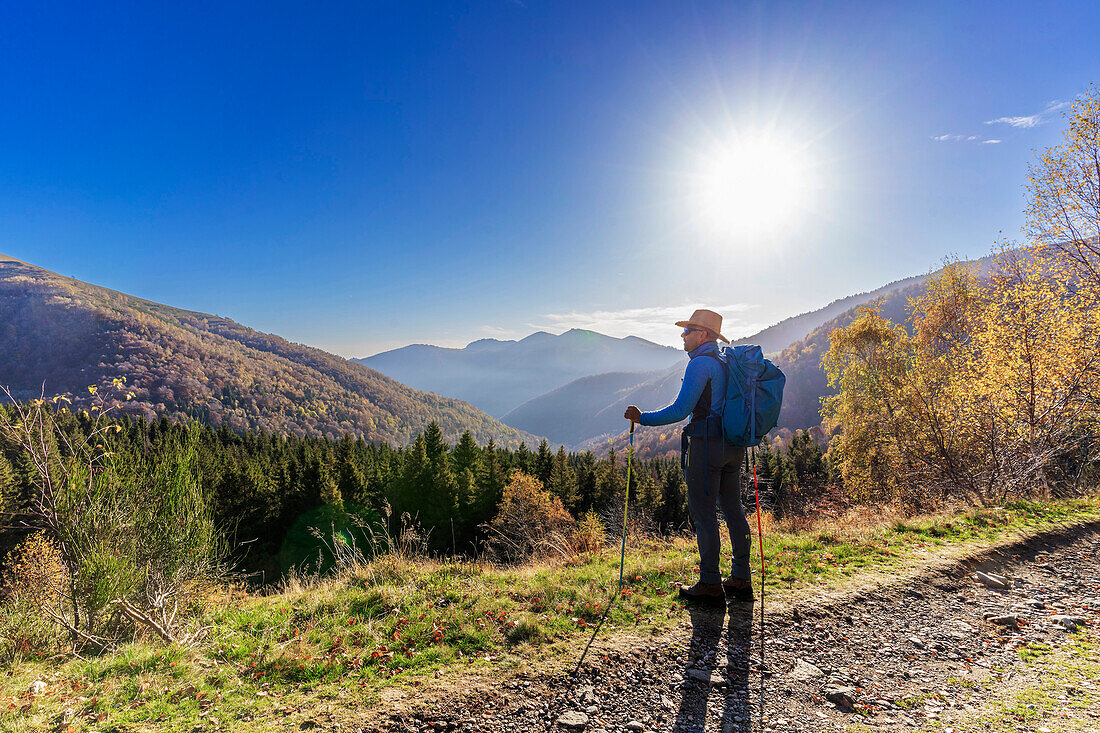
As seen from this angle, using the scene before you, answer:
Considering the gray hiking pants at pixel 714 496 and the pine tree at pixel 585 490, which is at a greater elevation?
the gray hiking pants at pixel 714 496

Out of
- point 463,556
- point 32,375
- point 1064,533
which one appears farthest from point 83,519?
point 32,375

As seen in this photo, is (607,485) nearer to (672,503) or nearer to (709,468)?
(672,503)

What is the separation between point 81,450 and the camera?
4852 millimetres

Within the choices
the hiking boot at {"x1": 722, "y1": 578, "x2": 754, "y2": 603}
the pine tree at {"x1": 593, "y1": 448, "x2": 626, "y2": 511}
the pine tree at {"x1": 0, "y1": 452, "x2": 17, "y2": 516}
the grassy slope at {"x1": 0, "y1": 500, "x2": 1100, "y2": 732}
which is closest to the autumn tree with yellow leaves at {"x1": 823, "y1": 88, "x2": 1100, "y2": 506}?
the grassy slope at {"x1": 0, "y1": 500, "x2": 1100, "y2": 732}

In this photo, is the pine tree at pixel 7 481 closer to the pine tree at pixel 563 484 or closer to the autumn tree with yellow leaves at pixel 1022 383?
the pine tree at pixel 563 484

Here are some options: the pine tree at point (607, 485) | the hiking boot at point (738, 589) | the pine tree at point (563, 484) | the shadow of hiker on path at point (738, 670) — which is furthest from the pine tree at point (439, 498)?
the shadow of hiker on path at point (738, 670)

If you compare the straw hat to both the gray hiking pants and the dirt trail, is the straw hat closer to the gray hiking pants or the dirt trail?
the gray hiking pants

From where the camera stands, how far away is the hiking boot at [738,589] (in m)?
4.57

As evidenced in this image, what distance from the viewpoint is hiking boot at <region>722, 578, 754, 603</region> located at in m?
4.57

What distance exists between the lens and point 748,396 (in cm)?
439

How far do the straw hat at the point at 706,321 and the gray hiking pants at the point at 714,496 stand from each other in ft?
4.20

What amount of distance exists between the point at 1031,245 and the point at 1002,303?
1562 mm

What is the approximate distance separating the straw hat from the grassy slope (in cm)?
309

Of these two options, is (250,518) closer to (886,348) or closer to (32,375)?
(886,348)
